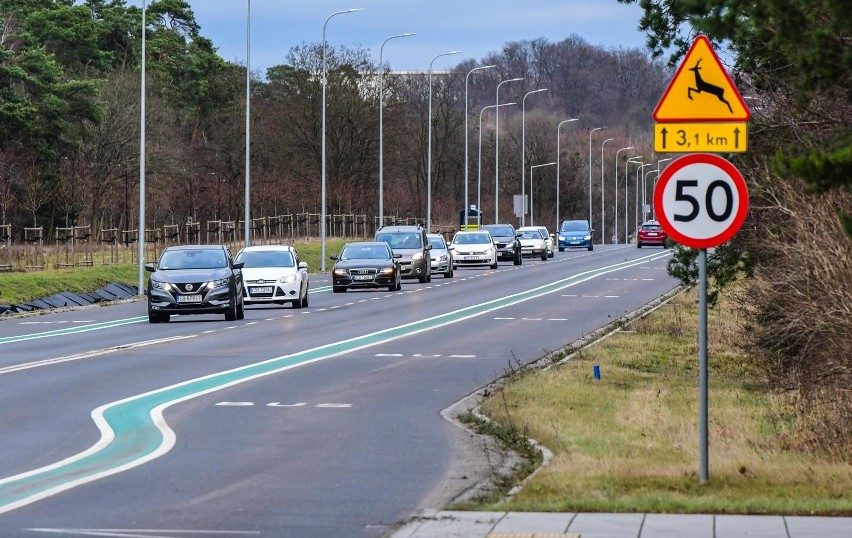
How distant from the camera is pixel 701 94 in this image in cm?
1162

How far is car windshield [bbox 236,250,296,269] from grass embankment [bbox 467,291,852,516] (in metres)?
17.2

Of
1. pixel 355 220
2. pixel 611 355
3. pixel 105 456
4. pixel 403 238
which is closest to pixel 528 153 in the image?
pixel 355 220

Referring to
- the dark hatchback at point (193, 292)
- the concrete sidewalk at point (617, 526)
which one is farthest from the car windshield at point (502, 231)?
the concrete sidewalk at point (617, 526)

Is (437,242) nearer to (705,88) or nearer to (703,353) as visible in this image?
(705,88)

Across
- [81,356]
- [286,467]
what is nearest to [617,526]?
[286,467]

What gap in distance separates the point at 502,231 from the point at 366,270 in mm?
29466

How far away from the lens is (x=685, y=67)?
11.6 m

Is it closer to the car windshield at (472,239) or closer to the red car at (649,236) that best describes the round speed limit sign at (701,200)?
the car windshield at (472,239)

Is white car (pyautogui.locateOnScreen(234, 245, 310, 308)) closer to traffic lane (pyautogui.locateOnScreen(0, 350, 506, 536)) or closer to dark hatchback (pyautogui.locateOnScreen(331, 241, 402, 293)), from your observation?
dark hatchback (pyautogui.locateOnScreen(331, 241, 402, 293))

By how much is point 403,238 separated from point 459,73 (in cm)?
8117

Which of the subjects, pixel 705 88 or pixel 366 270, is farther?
pixel 366 270

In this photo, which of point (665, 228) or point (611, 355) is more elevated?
point (665, 228)

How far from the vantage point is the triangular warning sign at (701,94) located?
11508 mm

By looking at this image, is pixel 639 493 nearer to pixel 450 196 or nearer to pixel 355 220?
pixel 355 220
